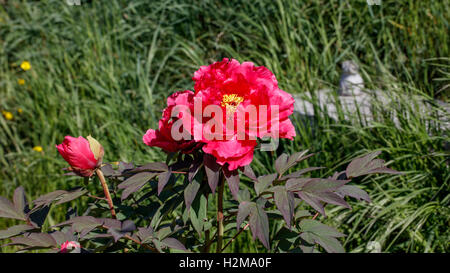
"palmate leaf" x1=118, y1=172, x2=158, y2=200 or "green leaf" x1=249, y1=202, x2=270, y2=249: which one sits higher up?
"palmate leaf" x1=118, y1=172, x2=158, y2=200

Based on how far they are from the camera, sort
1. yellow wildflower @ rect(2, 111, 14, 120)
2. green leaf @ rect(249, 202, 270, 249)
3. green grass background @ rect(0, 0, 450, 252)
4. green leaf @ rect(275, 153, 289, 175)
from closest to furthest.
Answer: green leaf @ rect(249, 202, 270, 249) < green leaf @ rect(275, 153, 289, 175) < green grass background @ rect(0, 0, 450, 252) < yellow wildflower @ rect(2, 111, 14, 120)

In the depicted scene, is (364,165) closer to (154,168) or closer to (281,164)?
(281,164)

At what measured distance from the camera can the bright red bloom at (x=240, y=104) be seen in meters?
0.95

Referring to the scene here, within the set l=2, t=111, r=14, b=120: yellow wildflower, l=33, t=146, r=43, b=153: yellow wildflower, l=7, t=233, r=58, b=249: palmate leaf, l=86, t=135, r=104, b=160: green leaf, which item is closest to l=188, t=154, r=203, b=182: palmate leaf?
l=86, t=135, r=104, b=160: green leaf

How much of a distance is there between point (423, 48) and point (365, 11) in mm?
497

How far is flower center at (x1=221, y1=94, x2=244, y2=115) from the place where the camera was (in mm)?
1011

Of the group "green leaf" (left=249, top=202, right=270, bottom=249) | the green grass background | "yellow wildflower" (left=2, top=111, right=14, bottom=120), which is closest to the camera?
"green leaf" (left=249, top=202, right=270, bottom=249)

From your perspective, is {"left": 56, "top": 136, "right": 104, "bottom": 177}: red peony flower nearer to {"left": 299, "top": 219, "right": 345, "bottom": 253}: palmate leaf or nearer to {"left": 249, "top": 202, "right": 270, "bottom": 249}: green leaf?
{"left": 249, "top": 202, "right": 270, "bottom": 249}: green leaf

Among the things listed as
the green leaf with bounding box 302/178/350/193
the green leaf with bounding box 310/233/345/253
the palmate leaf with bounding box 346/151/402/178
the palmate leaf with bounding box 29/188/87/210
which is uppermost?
the palmate leaf with bounding box 346/151/402/178

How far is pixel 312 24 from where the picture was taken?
316 cm

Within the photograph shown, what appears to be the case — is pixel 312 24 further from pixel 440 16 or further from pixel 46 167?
pixel 46 167

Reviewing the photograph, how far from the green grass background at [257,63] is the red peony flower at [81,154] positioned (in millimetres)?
1035

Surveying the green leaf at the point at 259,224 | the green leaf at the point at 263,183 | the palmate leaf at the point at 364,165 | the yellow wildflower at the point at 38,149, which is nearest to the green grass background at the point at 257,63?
the yellow wildflower at the point at 38,149

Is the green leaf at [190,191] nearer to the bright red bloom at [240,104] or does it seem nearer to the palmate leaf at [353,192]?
the bright red bloom at [240,104]
